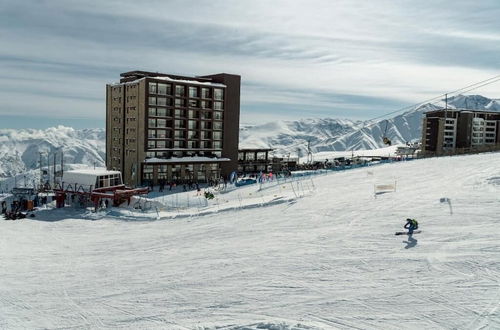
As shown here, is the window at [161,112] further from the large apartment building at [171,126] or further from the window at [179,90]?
the window at [179,90]

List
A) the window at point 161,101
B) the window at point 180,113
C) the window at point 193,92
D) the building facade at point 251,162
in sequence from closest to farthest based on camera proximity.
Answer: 1. the window at point 161,101
2. the window at point 180,113
3. the window at point 193,92
4. the building facade at point 251,162

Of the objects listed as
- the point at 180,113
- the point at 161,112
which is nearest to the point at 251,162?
the point at 180,113

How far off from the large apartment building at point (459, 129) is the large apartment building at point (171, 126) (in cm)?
5646

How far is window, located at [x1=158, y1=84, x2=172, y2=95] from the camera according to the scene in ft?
217

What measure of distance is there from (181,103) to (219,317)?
2221 inches

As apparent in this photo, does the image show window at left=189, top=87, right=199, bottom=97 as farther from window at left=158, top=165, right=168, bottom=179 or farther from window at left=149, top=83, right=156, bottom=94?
window at left=158, top=165, right=168, bottom=179

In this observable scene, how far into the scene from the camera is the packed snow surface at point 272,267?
15.2 m

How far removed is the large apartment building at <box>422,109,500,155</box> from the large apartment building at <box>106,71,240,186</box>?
56462 mm

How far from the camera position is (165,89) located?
66688 millimetres

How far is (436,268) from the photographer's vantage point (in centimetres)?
1852

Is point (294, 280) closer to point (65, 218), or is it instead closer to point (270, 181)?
point (65, 218)

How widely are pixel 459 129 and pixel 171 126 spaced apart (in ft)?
249

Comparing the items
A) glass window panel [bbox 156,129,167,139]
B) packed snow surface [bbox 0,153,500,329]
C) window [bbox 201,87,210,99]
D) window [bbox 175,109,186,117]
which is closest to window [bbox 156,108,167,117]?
window [bbox 175,109,186,117]

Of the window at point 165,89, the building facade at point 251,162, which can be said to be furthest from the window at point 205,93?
the building facade at point 251,162
